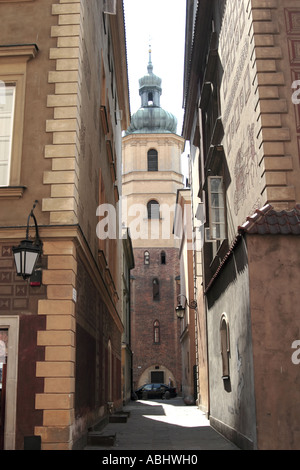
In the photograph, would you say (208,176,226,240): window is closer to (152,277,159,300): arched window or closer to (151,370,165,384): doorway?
(151,370,165,384): doorway

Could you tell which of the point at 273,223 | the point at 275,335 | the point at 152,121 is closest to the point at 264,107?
the point at 273,223

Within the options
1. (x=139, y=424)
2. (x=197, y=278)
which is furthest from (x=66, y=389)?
(x=197, y=278)

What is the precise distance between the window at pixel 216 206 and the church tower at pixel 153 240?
40.7 m

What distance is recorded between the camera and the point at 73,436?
10000 mm

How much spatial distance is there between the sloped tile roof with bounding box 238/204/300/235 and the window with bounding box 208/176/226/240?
4.50m

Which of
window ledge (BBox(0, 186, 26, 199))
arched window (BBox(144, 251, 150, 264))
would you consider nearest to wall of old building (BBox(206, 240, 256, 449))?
window ledge (BBox(0, 186, 26, 199))

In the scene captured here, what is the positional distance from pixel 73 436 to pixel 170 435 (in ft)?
15.8

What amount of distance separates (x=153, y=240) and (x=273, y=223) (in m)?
47.7

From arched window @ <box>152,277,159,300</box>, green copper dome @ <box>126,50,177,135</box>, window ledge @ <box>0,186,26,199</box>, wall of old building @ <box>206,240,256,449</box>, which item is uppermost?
green copper dome @ <box>126,50,177,135</box>

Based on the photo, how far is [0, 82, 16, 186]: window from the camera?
10828mm

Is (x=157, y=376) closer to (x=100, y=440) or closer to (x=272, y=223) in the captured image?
(x=100, y=440)

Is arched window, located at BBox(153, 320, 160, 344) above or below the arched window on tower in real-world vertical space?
below

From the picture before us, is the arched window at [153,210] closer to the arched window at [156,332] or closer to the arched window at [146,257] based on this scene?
the arched window at [146,257]

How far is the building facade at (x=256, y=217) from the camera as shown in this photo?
9.16 m
